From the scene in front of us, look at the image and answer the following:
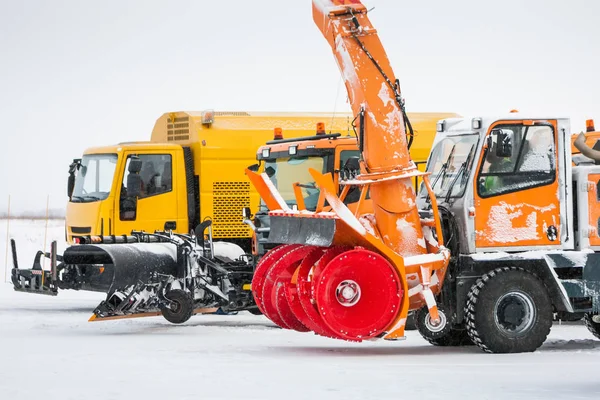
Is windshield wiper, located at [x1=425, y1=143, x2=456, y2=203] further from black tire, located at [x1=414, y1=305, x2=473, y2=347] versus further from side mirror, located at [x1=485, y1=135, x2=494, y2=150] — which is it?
black tire, located at [x1=414, y1=305, x2=473, y2=347]

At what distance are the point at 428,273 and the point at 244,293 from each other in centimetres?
429

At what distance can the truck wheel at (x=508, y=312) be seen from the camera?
507 inches

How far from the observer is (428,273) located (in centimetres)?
1277

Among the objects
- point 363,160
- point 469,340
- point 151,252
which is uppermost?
point 363,160

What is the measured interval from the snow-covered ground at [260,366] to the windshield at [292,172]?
6.55 ft

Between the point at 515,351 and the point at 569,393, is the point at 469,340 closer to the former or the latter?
the point at 515,351

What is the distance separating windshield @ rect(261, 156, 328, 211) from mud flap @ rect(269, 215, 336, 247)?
3405 millimetres

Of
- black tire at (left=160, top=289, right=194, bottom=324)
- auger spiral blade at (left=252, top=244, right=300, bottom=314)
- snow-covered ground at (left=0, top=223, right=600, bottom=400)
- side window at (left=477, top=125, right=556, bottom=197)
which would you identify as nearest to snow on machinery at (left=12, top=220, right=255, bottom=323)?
black tire at (left=160, top=289, right=194, bottom=324)

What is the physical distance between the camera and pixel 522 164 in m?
13.4

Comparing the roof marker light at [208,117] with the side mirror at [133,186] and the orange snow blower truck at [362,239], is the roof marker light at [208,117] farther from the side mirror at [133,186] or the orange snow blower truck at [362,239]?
the orange snow blower truck at [362,239]

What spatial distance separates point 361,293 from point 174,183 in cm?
848

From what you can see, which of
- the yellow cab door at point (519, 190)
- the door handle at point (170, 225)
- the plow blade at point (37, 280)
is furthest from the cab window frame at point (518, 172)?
the door handle at point (170, 225)

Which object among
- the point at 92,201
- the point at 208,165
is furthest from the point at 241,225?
the point at 92,201

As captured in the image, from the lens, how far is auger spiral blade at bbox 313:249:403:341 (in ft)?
40.4
